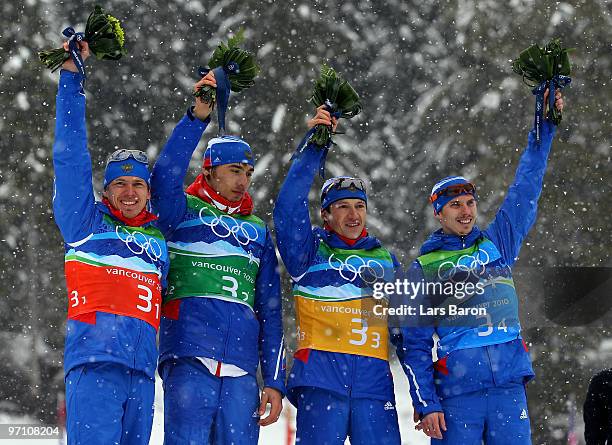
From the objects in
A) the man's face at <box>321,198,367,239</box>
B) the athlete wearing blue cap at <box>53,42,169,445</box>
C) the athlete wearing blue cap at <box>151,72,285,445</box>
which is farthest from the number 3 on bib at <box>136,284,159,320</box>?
the man's face at <box>321,198,367,239</box>

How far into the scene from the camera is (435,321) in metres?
5.38

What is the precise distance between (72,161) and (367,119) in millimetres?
9209

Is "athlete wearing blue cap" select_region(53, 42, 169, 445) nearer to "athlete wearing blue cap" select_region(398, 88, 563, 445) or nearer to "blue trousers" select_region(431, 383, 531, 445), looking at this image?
"athlete wearing blue cap" select_region(398, 88, 563, 445)

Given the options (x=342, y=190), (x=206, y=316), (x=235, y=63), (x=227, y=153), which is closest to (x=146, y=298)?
(x=206, y=316)

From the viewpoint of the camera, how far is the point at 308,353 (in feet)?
17.4

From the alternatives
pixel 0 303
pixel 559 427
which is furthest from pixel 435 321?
pixel 0 303

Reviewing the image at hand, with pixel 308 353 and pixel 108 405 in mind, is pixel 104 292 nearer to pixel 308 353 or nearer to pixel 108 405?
pixel 108 405

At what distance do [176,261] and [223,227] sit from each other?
0.31 metres

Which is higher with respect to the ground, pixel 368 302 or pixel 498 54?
pixel 498 54

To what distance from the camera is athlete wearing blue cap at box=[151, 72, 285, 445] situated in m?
4.98

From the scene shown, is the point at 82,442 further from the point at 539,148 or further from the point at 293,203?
the point at 539,148

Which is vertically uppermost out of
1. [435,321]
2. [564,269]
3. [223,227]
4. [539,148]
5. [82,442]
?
[564,269]

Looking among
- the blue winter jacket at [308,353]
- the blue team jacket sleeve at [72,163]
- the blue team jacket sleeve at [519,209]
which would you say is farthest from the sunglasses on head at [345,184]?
the blue team jacket sleeve at [72,163]

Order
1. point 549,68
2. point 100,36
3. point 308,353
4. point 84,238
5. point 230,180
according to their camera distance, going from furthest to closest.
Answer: point 549,68 → point 230,180 → point 308,353 → point 100,36 → point 84,238
